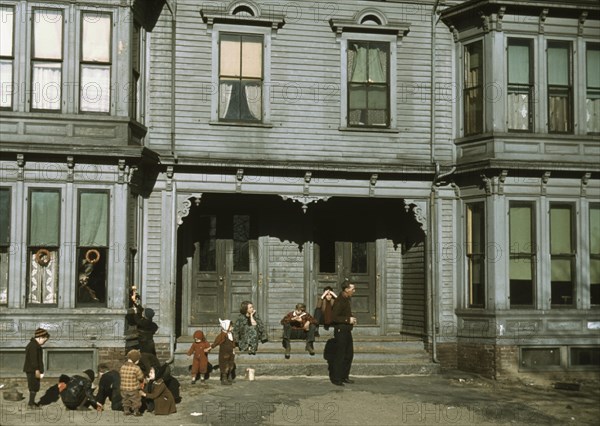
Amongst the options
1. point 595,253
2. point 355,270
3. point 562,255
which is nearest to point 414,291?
point 355,270

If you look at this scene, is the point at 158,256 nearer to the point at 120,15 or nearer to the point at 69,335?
the point at 69,335

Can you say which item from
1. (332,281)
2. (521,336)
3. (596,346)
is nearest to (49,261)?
(332,281)

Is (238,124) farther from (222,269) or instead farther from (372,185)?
(222,269)

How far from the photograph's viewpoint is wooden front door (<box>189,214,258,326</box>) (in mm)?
23156

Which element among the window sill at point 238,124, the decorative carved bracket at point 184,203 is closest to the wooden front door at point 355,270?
the window sill at point 238,124

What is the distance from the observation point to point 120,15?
19.7 meters

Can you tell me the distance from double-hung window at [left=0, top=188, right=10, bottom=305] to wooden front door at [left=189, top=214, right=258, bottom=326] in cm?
543

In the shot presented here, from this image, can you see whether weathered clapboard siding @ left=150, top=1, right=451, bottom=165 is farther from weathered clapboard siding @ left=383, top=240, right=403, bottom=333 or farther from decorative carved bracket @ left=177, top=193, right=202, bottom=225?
weathered clapboard siding @ left=383, top=240, right=403, bottom=333

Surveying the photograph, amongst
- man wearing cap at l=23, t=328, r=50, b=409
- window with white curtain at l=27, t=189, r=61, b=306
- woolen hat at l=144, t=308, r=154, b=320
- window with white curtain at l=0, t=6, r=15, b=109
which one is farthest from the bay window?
window with white curtain at l=0, t=6, r=15, b=109

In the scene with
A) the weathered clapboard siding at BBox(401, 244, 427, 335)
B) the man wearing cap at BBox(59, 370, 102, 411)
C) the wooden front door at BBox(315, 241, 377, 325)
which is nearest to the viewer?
the man wearing cap at BBox(59, 370, 102, 411)

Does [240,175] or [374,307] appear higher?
[240,175]

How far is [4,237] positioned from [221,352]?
523 cm

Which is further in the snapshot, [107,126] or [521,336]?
[521,336]

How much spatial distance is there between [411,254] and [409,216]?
1.02 meters
